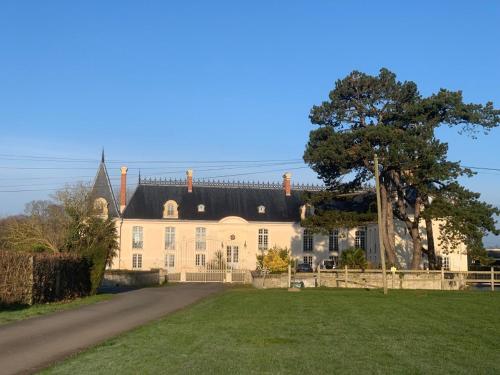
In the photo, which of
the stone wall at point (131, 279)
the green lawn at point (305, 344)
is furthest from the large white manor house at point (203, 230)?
the green lawn at point (305, 344)

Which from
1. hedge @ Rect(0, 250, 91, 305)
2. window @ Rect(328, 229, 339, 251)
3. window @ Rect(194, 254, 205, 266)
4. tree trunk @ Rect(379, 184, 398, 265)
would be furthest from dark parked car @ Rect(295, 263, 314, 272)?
hedge @ Rect(0, 250, 91, 305)

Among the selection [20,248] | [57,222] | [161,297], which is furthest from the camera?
[57,222]

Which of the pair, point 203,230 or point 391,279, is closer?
point 391,279

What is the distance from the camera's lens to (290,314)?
1886 centimetres

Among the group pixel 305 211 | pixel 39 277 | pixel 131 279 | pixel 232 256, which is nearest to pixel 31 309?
pixel 39 277

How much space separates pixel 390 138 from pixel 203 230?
25.7 metres

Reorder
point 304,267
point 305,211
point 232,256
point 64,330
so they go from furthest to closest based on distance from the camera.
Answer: point 305,211
point 232,256
point 304,267
point 64,330

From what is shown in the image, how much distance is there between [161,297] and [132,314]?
8760mm

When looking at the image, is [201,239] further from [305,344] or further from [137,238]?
[305,344]

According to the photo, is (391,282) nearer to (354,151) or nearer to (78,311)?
(354,151)

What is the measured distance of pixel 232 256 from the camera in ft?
194

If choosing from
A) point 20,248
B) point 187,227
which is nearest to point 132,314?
point 20,248

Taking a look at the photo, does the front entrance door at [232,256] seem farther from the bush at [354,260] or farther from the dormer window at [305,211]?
the bush at [354,260]

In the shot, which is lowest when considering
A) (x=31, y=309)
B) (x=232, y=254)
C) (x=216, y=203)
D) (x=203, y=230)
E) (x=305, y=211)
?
(x=31, y=309)
